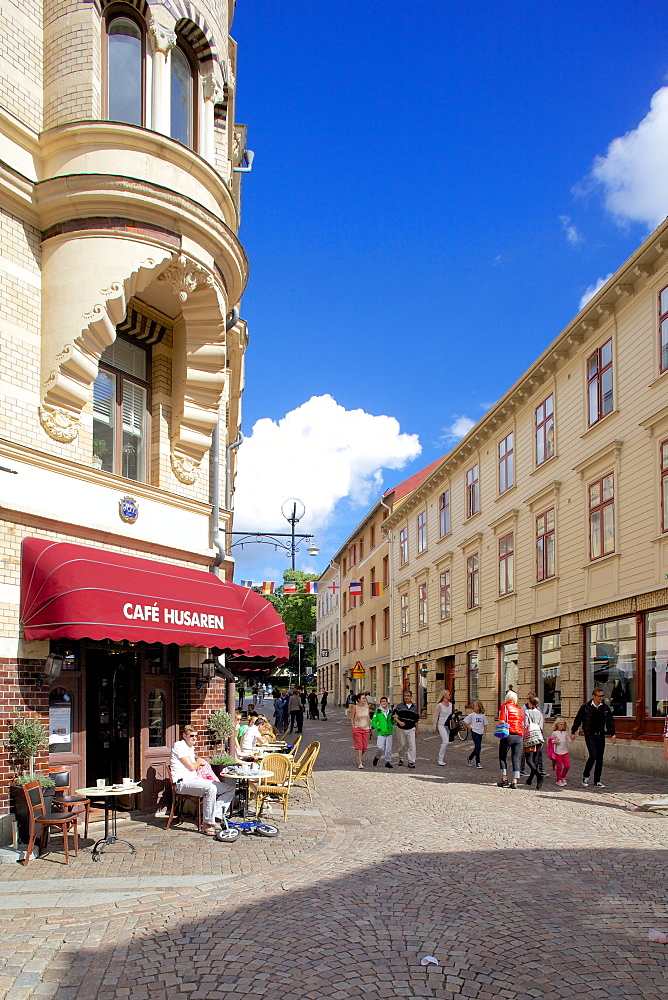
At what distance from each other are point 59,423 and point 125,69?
4.85 m

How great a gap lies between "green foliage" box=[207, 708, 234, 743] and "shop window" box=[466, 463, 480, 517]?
61.8ft

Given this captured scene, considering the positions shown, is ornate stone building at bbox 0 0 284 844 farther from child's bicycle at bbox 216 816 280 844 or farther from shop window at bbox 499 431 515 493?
shop window at bbox 499 431 515 493

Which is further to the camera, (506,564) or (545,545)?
(506,564)

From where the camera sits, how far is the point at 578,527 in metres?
22.0

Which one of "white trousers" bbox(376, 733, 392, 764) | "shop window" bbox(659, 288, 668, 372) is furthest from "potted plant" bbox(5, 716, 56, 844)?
"shop window" bbox(659, 288, 668, 372)

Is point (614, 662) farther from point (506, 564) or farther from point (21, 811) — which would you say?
point (21, 811)

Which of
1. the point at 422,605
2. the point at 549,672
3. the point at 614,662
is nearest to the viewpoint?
the point at 614,662

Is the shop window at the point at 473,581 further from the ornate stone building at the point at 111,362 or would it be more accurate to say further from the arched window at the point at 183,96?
the arched window at the point at 183,96

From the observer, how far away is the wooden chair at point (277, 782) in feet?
39.3

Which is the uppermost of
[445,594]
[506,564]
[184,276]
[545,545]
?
[184,276]

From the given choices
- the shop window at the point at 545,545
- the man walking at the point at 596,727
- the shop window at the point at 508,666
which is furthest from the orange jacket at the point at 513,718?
the shop window at the point at 508,666

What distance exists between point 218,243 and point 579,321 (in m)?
11.9

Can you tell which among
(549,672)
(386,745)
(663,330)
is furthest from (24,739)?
(549,672)

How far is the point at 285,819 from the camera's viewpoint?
39.8ft
